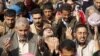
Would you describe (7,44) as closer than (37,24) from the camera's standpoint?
Yes

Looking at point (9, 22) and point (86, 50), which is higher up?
point (9, 22)

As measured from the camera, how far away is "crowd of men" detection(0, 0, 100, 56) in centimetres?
773

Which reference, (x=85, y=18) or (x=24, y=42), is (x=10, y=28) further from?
(x=85, y=18)

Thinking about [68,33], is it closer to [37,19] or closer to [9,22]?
[37,19]

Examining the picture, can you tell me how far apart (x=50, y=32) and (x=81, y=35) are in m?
0.69

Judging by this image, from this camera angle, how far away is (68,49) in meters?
6.44

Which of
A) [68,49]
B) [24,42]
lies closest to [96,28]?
[24,42]

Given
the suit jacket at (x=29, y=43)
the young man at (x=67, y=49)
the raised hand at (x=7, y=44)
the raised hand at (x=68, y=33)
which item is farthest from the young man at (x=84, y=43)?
the young man at (x=67, y=49)

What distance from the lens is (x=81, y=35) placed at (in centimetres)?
795

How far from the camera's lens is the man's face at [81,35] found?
26.0 ft

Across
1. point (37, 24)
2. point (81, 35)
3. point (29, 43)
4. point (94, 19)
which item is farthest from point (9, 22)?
point (81, 35)

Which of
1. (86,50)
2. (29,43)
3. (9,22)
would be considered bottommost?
(86,50)

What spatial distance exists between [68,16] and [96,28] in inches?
40.1

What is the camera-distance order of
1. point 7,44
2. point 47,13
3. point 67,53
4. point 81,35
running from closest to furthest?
point 67,53, point 7,44, point 81,35, point 47,13
